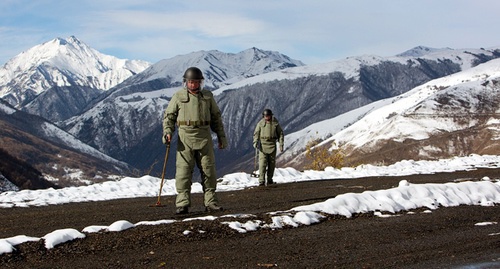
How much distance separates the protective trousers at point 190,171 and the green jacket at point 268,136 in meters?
10.9

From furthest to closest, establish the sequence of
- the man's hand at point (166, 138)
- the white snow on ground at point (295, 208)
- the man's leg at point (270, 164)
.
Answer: the man's leg at point (270, 164) < the man's hand at point (166, 138) < the white snow on ground at point (295, 208)

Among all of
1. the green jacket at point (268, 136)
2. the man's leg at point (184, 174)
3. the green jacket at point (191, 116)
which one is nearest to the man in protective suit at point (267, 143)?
the green jacket at point (268, 136)

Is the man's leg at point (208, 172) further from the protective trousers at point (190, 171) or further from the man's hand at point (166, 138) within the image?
the man's hand at point (166, 138)

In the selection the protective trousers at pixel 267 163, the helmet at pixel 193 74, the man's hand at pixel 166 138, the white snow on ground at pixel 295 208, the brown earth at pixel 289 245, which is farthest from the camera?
the protective trousers at pixel 267 163

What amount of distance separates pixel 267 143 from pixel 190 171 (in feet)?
37.1

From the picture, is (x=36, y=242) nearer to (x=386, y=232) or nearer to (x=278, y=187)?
(x=386, y=232)

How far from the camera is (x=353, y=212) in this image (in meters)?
12.2

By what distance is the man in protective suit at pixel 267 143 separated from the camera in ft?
79.9

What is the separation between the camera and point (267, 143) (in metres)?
24.5

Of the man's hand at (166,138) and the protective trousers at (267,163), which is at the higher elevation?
the man's hand at (166,138)

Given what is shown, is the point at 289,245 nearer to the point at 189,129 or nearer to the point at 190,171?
the point at 190,171

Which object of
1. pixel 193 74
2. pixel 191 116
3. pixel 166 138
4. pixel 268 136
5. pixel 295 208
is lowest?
pixel 295 208

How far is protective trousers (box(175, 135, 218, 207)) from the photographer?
43.5 ft

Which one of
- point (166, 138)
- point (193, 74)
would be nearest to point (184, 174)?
point (166, 138)
